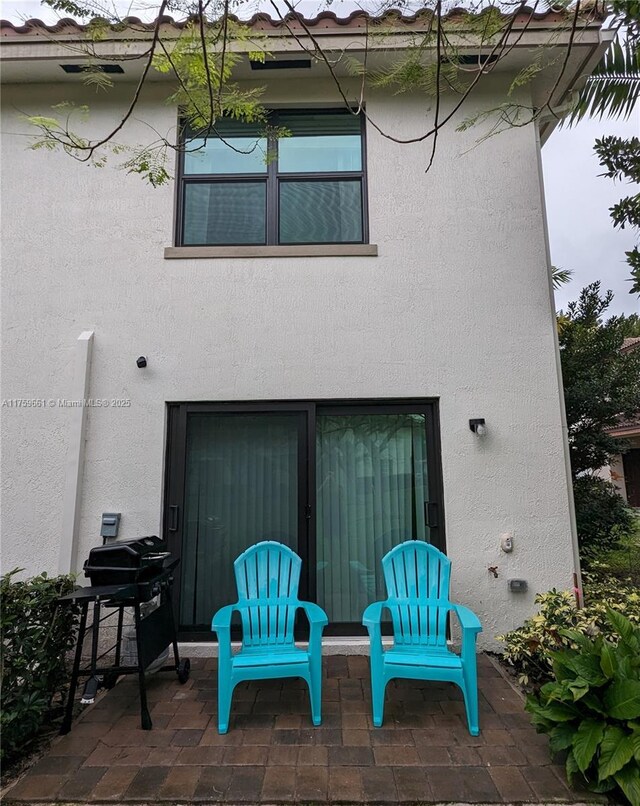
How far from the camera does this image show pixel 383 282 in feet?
14.4

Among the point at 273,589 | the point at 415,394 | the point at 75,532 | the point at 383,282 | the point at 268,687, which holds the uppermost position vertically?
the point at 383,282

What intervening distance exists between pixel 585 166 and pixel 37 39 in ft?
17.3

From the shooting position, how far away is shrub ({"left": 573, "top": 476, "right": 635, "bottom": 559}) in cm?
509

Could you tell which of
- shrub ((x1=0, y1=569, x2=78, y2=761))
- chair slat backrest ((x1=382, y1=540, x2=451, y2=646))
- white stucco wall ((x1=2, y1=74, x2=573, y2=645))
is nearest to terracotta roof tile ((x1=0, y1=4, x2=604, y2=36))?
white stucco wall ((x1=2, y1=74, x2=573, y2=645))

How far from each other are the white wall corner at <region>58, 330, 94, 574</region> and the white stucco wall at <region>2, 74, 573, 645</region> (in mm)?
74

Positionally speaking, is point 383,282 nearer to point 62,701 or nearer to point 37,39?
point 37,39

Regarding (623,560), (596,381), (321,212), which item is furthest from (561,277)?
(623,560)

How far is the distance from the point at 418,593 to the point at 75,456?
10.4ft

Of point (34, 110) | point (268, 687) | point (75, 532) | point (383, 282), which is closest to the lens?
point (268, 687)

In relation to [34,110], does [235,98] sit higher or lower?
lower

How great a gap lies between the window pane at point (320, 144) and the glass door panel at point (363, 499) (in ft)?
8.50

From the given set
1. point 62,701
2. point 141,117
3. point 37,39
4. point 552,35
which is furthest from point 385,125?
point 62,701

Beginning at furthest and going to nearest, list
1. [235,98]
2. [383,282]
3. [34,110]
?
[34,110]
[383,282]
[235,98]

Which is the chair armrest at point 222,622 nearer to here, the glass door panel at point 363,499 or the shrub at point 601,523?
the glass door panel at point 363,499
